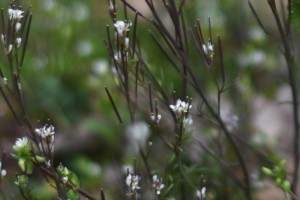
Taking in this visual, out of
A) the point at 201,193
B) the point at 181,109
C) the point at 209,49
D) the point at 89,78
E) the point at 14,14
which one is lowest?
the point at 89,78

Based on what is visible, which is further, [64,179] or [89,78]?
[89,78]

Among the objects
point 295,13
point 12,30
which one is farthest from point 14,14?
point 295,13

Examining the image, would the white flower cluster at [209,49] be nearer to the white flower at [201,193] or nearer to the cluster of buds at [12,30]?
the white flower at [201,193]

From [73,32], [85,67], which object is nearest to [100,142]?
[85,67]

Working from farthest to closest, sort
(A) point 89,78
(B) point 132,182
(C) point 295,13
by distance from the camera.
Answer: (A) point 89,78, (C) point 295,13, (B) point 132,182

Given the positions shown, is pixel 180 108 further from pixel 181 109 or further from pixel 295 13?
pixel 295 13

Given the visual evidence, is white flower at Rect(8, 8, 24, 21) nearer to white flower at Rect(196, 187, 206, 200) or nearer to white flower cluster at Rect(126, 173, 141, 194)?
white flower cluster at Rect(126, 173, 141, 194)

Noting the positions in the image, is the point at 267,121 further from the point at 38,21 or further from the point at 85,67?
the point at 38,21

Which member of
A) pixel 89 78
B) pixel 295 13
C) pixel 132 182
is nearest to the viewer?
pixel 132 182

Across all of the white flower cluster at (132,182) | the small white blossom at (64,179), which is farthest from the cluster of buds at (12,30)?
the white flower cluster at (132,182)

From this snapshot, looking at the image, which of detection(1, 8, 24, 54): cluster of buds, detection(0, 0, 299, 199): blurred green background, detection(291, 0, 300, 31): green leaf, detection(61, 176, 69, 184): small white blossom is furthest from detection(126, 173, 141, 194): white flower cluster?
detection(0, 0, 299, 199): blurred green background
